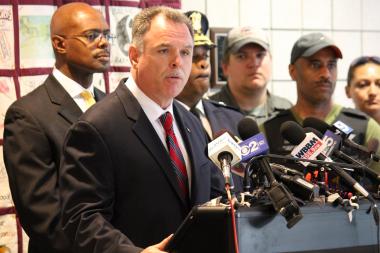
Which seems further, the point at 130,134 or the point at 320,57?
the point at 320,57

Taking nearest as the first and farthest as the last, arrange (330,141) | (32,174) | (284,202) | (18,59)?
(284,202) < (330,141) < (32,174) < (18,59)

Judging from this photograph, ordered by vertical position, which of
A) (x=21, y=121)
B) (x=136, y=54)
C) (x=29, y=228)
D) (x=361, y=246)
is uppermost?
(x=136, y=54)

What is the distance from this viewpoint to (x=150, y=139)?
2236mm

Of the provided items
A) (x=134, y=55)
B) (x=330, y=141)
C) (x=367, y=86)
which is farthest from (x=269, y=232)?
(x=367, y=86)

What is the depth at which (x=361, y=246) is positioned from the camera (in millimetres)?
1808

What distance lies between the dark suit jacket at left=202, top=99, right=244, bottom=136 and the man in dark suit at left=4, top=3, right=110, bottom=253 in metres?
0.49

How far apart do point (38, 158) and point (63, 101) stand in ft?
1.03

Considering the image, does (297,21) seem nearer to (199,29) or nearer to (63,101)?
(199,29)

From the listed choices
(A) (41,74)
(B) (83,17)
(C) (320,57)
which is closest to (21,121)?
(B) (83,17)

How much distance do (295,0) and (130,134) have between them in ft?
11.1

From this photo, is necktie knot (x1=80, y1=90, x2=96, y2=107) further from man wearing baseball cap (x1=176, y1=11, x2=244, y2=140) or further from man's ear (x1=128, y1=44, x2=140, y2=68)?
man's ear (x1=128, y1=44, x2=140, y2=68)

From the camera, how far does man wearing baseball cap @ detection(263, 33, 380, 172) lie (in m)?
3.23

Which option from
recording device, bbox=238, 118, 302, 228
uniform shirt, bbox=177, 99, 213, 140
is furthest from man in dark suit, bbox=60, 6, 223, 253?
uniform shirt, bbox=177, 99, 213, 140

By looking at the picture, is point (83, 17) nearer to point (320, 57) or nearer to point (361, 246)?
point (320, 57)
